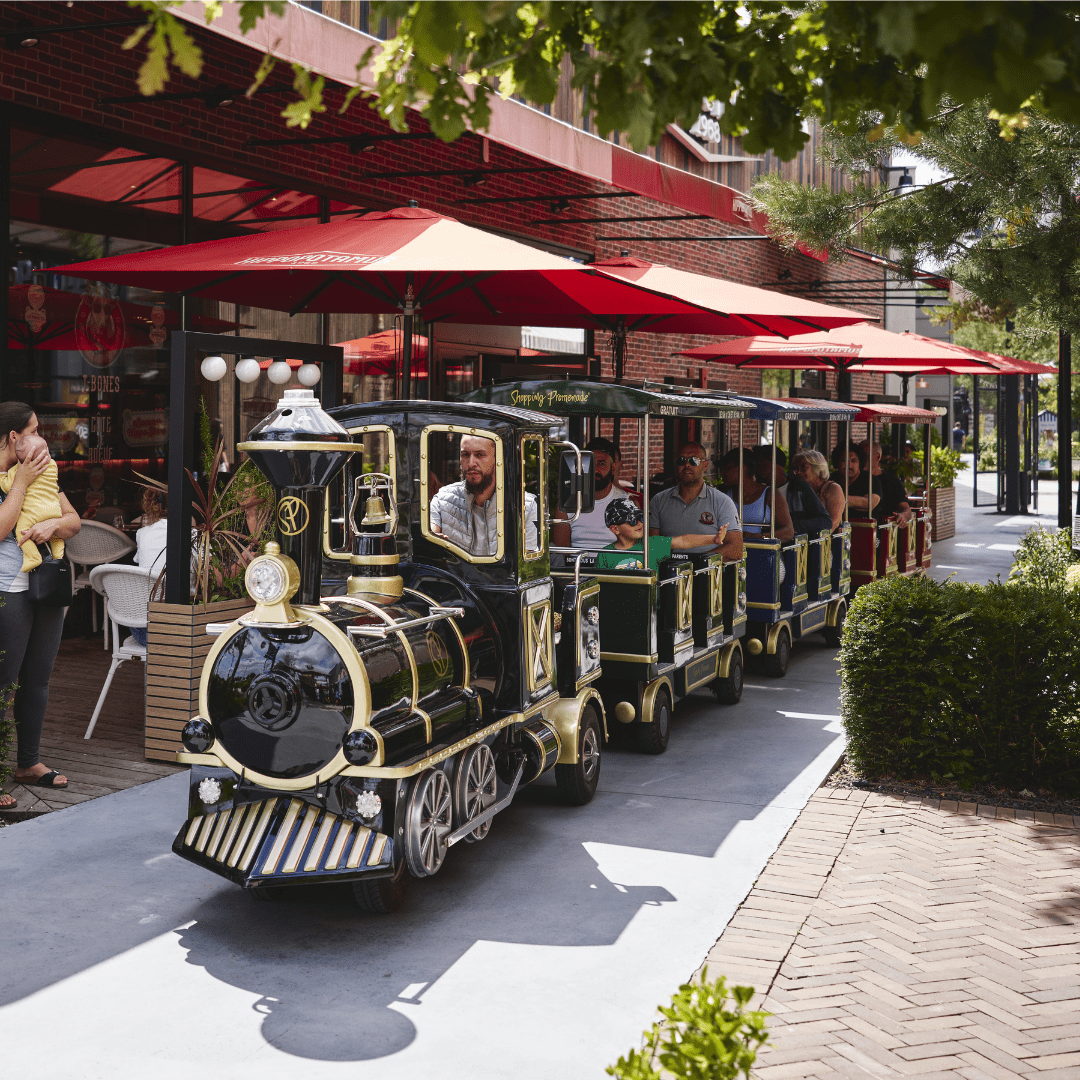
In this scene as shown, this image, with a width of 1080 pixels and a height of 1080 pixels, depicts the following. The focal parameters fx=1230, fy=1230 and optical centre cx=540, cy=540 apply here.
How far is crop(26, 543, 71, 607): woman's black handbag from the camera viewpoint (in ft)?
19.8

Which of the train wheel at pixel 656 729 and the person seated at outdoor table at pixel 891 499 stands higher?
the person seated at outdoor table at pixel 891 499

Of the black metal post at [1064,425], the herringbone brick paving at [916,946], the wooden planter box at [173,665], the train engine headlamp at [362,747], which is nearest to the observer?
the herringbone brick paving at [916,946]

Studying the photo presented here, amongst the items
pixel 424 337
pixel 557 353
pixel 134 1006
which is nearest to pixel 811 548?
pixel 424 337

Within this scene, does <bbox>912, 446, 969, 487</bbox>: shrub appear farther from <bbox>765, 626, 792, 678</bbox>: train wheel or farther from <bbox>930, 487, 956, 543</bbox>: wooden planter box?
<bbox>765, 626, 792, 678</bbox>: train wheel

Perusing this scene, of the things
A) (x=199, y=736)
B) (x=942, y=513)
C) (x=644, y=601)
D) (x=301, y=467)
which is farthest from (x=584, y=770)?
(x=942, y=513)

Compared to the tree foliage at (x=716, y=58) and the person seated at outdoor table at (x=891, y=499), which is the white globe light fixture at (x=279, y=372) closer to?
the person seated at outdoor table at (x=891, y=499)

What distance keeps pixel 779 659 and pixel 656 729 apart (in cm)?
289

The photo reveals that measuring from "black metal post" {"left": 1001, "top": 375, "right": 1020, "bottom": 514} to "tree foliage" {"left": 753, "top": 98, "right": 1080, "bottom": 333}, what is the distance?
19278 mm

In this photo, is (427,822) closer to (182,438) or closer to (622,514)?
(182,438)

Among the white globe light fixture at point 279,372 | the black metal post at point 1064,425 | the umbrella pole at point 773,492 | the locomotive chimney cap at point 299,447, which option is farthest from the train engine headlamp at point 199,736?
the black metal post at point 1064,425

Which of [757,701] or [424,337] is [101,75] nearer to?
[424,337]

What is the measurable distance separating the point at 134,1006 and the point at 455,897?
142 cm

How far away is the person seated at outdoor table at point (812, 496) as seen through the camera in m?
10.9

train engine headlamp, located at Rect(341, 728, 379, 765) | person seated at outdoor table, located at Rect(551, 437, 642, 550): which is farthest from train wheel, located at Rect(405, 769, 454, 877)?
person seated at outdoor table, located at Rect(551, 437, 642, 550)
